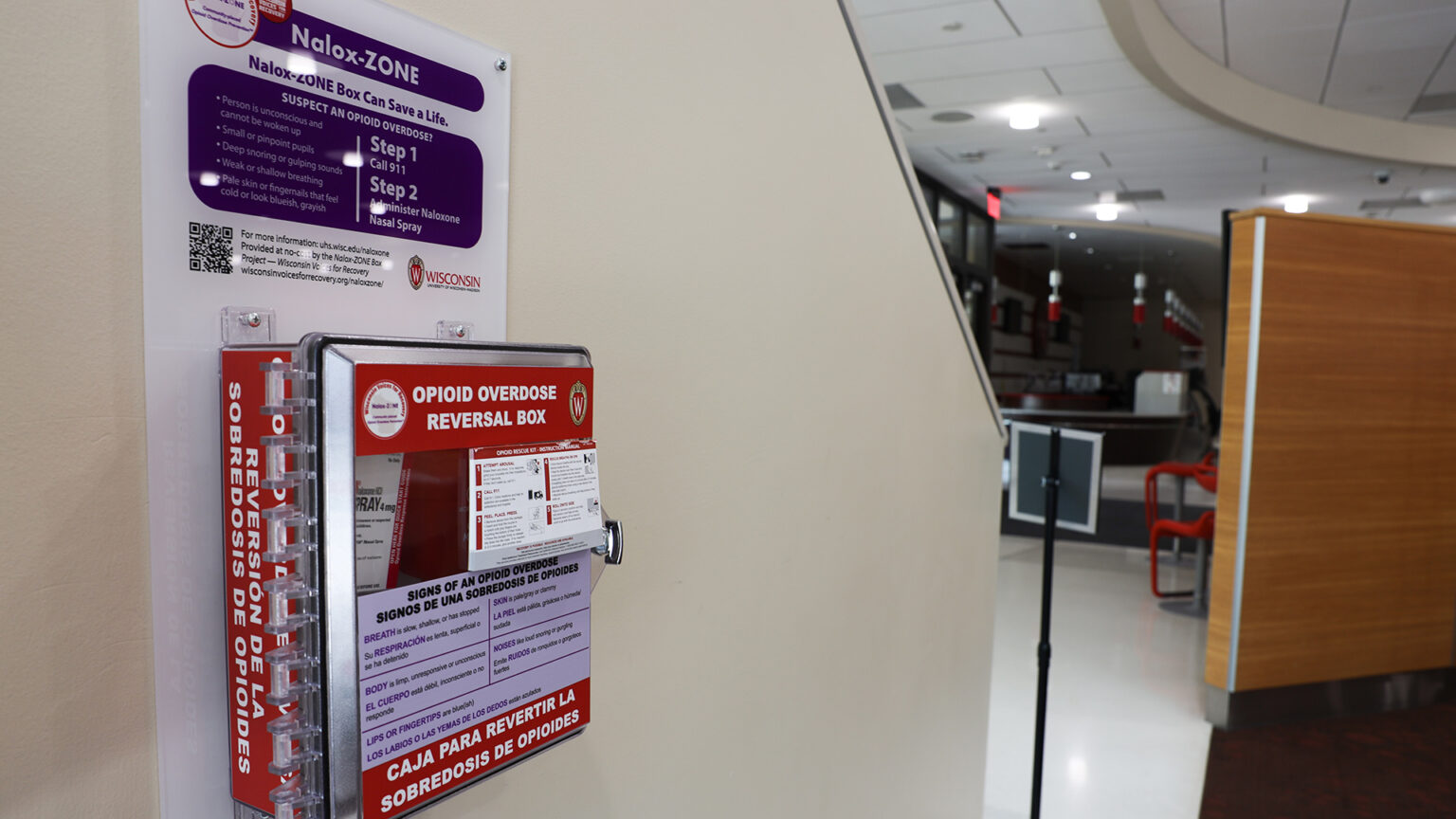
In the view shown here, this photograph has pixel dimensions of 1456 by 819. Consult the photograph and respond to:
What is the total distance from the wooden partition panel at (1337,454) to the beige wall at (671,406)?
232cm

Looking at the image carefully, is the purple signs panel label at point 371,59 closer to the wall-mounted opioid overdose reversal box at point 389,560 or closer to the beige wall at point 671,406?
the beige wall at point 671,406

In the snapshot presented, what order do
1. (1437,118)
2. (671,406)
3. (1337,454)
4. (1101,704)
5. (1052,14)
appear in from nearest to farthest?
(671,406) < (1337,454) < (1101,704) < (1052,14) < (1437,118)

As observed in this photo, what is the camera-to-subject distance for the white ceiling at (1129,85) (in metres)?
4.80

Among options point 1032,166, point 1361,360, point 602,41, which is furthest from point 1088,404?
point 602,41

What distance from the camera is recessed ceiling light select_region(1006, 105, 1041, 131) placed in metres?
6.23

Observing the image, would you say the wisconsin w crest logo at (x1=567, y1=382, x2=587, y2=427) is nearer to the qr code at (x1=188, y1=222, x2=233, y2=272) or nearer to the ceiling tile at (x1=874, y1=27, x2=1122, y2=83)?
the qr code at (x1=188, y1=222, x2=233, y2=272)

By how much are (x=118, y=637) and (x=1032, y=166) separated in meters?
8.54

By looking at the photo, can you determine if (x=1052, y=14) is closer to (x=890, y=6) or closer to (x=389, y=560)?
(x=890, y=6)

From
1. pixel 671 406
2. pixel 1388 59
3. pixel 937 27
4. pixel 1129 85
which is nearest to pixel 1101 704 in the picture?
pixel 671 406

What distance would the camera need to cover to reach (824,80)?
113 cm

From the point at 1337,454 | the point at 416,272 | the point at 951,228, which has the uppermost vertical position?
the point at 951,228

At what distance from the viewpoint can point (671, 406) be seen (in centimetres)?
87

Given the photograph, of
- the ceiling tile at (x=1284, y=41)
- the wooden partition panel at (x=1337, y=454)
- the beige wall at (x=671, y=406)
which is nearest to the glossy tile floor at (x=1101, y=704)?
the wooden partition panel at (x=1337, y=454)

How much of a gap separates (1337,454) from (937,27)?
9.52ft
